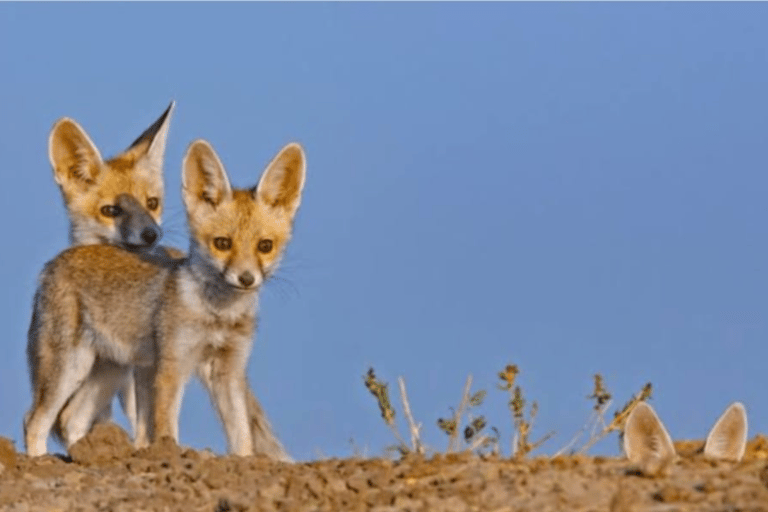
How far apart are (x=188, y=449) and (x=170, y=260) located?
2.38 m

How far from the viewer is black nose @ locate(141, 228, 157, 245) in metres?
12.9

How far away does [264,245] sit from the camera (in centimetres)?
1061

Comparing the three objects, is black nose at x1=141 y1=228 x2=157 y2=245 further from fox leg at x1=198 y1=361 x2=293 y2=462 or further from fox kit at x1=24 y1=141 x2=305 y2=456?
fox leg at x1=198 y1=361 x2=293 y2=462

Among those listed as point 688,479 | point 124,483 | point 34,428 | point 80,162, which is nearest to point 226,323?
point 34,428

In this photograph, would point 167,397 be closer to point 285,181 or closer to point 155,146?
point 285,181

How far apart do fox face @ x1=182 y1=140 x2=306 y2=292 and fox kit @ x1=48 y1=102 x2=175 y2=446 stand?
74.7 inches

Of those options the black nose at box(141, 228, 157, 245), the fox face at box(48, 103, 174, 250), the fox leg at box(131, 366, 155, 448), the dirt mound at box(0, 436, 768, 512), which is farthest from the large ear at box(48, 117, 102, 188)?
the dirt mound at box(0, 436, 768, 512)

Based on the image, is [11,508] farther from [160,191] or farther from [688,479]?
[160,191]

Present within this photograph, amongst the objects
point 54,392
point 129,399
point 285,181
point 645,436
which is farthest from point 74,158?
point 645,436

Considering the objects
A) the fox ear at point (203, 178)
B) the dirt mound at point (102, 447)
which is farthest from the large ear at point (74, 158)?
the dirt mound at point (102, 447)

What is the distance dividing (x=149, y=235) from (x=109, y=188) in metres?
0.71

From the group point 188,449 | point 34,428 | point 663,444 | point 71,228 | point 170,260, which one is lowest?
point 663,444

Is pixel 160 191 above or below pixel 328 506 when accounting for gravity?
above

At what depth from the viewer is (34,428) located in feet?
37.6
